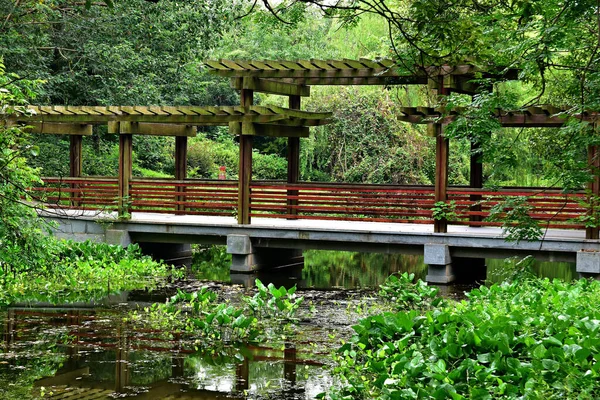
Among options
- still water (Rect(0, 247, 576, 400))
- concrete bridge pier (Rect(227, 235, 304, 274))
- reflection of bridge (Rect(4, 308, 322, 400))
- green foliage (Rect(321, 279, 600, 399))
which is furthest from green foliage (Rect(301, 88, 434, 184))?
green foliage (Rect(321, 279, 600, 399))

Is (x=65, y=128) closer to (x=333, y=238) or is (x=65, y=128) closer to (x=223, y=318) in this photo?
(x=333, y=238)

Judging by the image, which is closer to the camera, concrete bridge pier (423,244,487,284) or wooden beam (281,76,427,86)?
concrete bridge pier (423,244,487,284)

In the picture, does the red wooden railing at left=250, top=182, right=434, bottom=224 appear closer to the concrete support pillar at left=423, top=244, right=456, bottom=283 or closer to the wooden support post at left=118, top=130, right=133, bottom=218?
the concrete support pillar at left=423, top=244, right=456, bottom=283

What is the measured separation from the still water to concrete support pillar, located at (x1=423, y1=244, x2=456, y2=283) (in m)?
1.75

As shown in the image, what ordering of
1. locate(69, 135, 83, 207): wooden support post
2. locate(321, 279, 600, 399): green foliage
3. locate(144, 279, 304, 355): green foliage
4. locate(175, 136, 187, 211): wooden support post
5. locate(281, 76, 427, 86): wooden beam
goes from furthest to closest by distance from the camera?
locate(69, 135, 83, 207): wooden support post → locate(175, 136, 187, 211): wooden support post → locate(281, 76, 427, 86): wooden beam → locate(144, 279, 304, 355): green foliage → locate(321, 279, 600, 399): green foliage

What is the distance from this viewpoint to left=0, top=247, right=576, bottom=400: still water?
875 centimetres

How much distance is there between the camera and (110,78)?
76.3ft

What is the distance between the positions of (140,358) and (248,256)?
7505 millimetres

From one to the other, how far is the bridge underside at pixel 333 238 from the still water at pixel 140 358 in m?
1.97

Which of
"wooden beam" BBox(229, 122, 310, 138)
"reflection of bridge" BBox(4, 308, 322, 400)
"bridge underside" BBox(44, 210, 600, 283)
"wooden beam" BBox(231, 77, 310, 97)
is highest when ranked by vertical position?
"wooden beam" BBox(231, 77, 310, 97)

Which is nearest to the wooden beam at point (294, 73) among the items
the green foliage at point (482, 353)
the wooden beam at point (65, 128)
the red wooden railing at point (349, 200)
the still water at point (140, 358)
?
the red wooden railing at point (349, 200)

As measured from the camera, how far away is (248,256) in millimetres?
17391

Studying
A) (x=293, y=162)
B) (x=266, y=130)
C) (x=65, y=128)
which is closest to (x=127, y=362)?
(x=266, y=130)

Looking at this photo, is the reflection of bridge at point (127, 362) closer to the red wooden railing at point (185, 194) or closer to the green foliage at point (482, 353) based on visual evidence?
the green foliage at point (482, 353)
